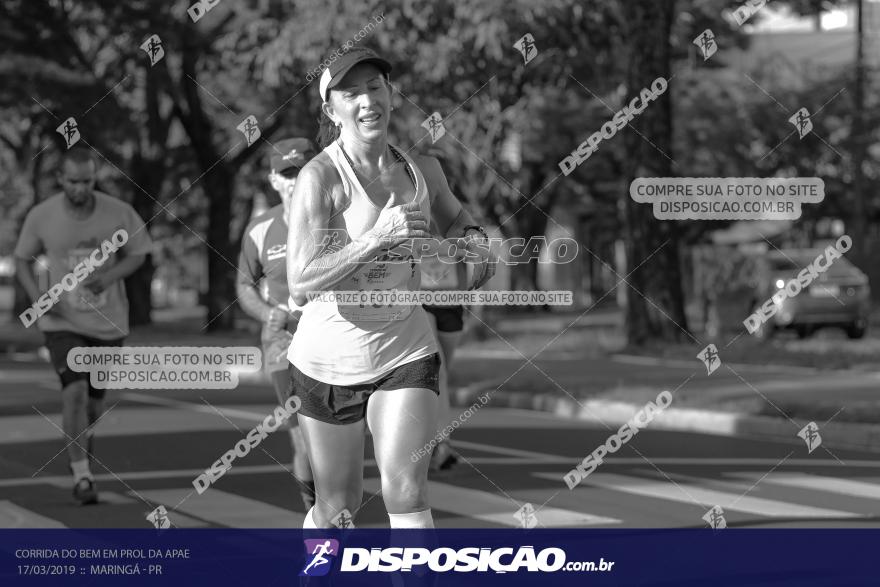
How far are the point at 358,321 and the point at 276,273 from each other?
3.05 metres

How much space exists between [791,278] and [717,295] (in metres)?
1.57

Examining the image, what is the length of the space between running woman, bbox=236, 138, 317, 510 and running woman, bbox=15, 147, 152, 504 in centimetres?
98

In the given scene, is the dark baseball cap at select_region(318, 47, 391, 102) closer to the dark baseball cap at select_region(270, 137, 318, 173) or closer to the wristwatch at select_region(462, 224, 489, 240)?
the wristwatch at select_region(462, 224, 489, 240)

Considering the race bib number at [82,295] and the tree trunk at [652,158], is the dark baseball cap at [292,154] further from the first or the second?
the tree trunk at [652,158]

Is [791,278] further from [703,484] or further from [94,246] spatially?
[94,246]

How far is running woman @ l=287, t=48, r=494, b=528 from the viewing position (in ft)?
16.1

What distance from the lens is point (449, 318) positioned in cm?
1006

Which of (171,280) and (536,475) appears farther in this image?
(171,280)

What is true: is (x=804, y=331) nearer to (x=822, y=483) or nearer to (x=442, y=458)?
(x=442, y=458)

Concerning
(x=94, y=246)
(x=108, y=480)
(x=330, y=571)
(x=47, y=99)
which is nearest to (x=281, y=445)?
(x=108, y=480)

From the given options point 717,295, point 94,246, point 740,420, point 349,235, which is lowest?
point 349,235

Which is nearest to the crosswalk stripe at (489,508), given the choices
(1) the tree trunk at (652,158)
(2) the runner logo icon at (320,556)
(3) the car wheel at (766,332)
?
(2) the runner logo icon at (320,556)

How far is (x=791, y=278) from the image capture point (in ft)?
86.1

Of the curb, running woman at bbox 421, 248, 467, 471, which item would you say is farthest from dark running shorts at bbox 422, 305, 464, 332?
the curb
